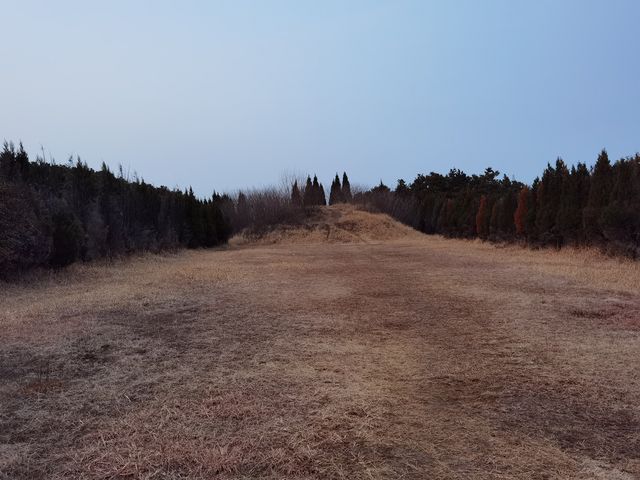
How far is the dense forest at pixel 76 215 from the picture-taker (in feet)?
32.7

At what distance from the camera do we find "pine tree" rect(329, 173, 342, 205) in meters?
61.3

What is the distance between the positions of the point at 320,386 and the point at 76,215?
1204cm

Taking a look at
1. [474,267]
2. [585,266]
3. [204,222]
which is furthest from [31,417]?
[204,222]

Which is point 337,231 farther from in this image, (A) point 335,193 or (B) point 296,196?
(A) point 335,193

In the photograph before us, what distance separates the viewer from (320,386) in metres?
4.04

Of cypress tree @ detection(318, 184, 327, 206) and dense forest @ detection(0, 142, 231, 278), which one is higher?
cypress tree @ detection(318, 184, 327, 206)

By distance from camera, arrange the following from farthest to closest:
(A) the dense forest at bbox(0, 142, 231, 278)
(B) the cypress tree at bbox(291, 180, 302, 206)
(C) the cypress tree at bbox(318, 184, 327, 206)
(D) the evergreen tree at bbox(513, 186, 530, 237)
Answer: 1. (C) the cypress tree at bbox(318, 184, 327, 206)
2. (B) the cypress tree at bbox(291, 180, 302, 206)
3. (D) the evergreen tree at bbox(513, 186, 530, 237)
4. (A) the dense forest at bbox(0, 142, 231, 278)

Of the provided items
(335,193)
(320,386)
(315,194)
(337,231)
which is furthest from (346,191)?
(320,386)

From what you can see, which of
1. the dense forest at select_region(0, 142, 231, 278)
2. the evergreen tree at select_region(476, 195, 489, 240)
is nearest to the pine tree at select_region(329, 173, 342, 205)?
the evergreen tree at select_region(476, 195, 489, 240)

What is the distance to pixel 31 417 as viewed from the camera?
344 centimetres

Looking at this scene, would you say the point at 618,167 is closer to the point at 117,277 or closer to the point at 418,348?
the point at 418,348

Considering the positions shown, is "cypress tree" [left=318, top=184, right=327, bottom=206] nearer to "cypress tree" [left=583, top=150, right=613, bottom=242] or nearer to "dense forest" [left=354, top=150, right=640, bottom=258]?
"dense forest" [left=354, top=150, right=640, bottom=258]

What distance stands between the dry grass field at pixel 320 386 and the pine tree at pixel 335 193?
172 feet

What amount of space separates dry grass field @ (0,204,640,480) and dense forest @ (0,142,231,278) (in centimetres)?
195
